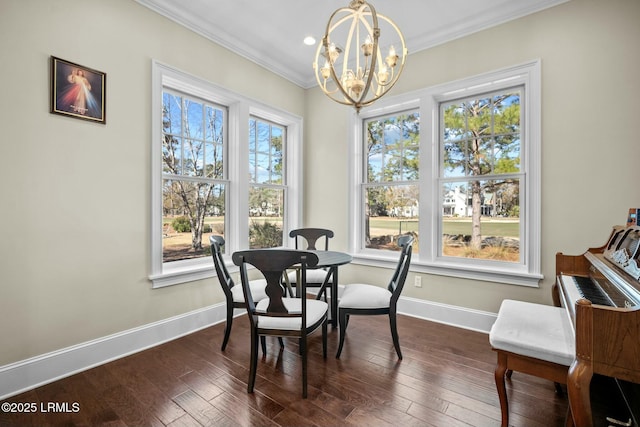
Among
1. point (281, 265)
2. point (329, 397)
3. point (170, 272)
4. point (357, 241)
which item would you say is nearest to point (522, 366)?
point (329, 397)

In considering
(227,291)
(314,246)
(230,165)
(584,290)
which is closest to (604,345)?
(584,290)

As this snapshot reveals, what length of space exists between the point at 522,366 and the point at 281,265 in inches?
55.1

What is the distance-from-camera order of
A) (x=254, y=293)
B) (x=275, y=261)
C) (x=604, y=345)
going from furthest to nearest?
(x=254, y=293) → (x=275, y=261) → (x=604, y=345)

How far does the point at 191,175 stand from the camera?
125 inches

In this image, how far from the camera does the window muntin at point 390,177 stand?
3570mm

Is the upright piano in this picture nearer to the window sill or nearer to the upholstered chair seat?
the window sill

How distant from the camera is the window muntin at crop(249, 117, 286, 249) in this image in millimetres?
3854

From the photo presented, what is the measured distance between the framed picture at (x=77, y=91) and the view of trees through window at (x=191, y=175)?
613 mm

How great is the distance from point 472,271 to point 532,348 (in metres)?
1.67

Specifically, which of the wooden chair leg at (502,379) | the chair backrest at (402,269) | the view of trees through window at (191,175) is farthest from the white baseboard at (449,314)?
the view of trees through window at (191,175)

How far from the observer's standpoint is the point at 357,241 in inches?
156

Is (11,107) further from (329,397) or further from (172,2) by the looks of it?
(329,397)


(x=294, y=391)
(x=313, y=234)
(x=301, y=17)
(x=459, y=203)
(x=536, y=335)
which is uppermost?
(x=301, y=17)

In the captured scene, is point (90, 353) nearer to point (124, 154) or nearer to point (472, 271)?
point (124, 154)
